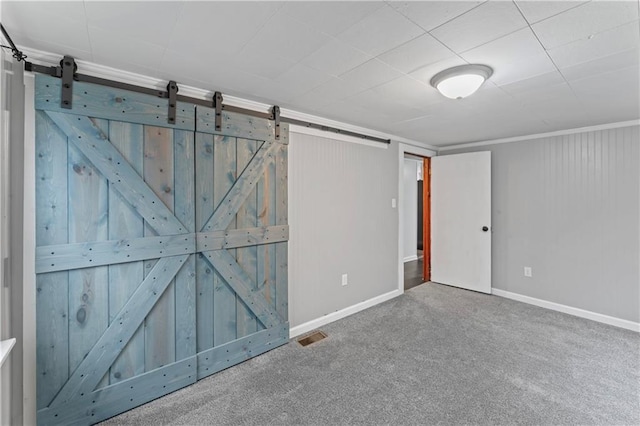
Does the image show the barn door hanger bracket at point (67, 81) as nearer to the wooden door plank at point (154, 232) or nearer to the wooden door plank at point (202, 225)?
the wooden door plank at point (154, 232)

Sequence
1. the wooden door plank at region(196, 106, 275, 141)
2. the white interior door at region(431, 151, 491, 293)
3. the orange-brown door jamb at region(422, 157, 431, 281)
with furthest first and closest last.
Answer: the orange-brown door jamb at region(422, 157, 431, 281) → the white interior door at region(431, 151, 491, 293) → the wooden door plank at region(196, 106, 275, 141)

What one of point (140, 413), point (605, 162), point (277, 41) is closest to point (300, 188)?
point (277, 41)

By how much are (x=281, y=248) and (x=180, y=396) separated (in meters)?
1.33

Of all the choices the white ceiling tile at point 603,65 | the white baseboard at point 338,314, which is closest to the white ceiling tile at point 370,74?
the white ceiling tile at point 603,65

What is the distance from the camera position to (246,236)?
2400mm

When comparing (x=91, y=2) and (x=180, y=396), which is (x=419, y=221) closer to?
(x=180, y=396)

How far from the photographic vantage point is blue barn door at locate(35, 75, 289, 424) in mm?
1667

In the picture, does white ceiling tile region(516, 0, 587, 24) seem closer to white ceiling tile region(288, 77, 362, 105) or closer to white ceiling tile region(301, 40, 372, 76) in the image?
white ceiling tile region(301, 40, 372, 76)

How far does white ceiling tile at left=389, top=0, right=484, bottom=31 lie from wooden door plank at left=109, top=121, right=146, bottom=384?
5.86 feet

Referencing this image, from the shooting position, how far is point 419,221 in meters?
7.16

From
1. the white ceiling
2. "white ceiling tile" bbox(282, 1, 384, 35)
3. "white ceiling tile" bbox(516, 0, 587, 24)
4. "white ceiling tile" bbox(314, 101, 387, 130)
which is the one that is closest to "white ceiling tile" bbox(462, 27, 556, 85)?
the white ceiling

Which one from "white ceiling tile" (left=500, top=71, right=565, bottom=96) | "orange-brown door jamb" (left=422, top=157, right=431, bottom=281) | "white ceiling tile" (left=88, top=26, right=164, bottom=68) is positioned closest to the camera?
"white ceiling tile" (left=88, top=26, right=164, bottom=68)

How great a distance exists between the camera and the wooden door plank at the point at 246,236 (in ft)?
7.78

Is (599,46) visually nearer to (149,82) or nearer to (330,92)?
(330,92)
